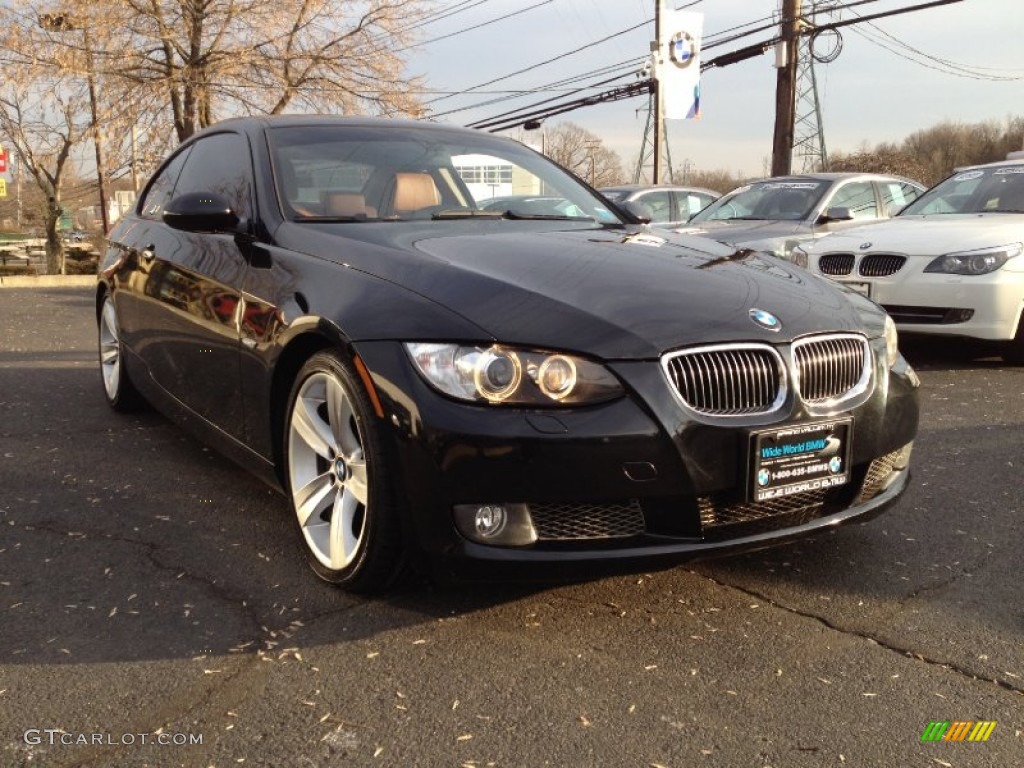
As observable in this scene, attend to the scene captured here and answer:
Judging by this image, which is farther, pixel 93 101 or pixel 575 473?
pixel 93 101

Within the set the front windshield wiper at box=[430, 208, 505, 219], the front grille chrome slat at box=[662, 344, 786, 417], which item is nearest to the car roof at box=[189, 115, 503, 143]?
the front windshield wiper at box=[430, 208, 505, 219]

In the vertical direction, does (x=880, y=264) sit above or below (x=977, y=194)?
below

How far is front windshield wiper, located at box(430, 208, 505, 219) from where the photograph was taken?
365cm

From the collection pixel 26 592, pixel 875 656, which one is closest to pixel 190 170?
pixel 26 592

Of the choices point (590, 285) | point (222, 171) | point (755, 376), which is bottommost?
point (755, 376)

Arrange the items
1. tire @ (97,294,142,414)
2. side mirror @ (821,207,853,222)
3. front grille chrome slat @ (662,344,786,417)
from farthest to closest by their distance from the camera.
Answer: side mirror @ (821,207,853,222) → tire @ (97,294,142,414) → front grille chrome slat @ (662,344,786,417)

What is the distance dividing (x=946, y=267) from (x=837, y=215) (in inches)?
83.9

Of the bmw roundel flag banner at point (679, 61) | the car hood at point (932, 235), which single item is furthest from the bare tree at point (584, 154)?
the car hood at point (932, 235)

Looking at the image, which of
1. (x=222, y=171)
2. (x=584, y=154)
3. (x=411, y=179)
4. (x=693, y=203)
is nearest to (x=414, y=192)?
(x=411, y=179)

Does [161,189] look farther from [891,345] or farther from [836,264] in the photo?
[836,264]

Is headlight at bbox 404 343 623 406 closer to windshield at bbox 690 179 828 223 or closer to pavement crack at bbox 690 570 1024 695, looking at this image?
pavement crack at bbox 690 570 1024 695

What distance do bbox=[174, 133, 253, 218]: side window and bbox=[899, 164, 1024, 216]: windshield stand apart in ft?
21.2

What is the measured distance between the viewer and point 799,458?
2.58m

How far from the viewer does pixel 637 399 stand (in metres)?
2.43
